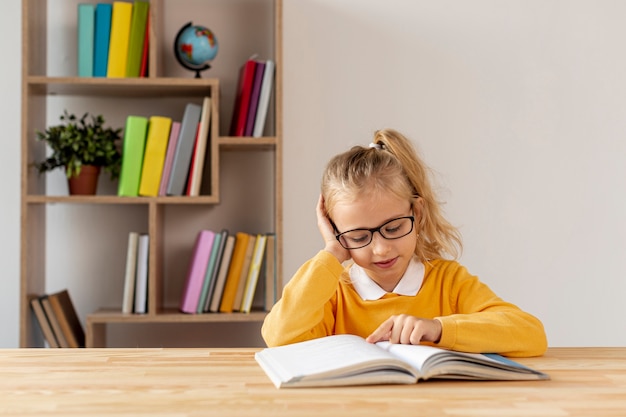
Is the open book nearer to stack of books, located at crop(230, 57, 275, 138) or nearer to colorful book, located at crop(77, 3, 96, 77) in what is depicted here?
stack of books, located at crop(230, 57, 275, 138)

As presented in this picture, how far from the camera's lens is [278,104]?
254 centimetres

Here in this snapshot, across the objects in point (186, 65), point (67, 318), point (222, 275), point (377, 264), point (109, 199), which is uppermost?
point (186, 65)

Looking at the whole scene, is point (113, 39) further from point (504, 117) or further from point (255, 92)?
point (504, 117)

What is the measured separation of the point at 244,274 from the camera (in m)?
2.56

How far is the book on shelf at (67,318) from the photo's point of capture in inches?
101

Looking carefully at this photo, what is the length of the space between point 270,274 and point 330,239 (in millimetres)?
970

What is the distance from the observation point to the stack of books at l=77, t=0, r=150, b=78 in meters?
2.54

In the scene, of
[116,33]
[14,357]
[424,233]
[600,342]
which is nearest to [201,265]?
[116,33]

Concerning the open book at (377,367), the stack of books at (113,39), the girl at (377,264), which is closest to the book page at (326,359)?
the open book at (377,367)

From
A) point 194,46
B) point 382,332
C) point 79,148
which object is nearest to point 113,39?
point 194,46

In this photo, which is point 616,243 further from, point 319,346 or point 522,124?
point 319,346

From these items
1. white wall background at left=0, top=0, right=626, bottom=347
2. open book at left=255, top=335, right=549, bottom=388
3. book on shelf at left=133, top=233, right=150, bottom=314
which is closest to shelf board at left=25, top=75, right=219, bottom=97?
white wall background at left=0, top=0, right=626, bottom=347

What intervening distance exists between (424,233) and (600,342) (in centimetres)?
152

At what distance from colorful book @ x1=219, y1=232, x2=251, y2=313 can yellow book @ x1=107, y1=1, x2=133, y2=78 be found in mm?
670
